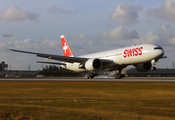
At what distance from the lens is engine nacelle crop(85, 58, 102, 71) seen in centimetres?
4050

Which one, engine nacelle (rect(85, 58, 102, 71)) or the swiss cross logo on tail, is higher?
the swiss cross logo on tail

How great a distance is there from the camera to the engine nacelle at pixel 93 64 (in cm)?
4050

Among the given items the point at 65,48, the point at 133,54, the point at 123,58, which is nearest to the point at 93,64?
the point at 123,58

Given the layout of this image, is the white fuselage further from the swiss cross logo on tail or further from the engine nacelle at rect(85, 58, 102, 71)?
the swiss cross logo on tail

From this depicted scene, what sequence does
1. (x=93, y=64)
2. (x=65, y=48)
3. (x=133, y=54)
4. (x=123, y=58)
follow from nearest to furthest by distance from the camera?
(x=133, y=54)
(x=123, y=58)
(x=93, y=64)
(x=65, y=48)

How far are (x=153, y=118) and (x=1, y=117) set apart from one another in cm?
450

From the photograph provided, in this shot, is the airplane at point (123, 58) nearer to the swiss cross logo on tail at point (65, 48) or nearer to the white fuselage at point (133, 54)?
the white fuselage at point (133, 54)

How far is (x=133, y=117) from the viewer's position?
274 inches

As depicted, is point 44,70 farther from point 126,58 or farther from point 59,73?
point 126,58

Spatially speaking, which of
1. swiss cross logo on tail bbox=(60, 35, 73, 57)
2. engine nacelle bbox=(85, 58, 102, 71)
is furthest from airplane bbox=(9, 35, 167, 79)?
swiss cross logo on tail bbox=(60, 35, 73, 57)

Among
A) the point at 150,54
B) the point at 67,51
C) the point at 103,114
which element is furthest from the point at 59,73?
the point at 103,114

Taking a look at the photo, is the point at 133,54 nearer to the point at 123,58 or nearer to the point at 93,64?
the point at 123,58

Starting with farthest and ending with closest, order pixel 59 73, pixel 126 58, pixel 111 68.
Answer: pixel 59 73, pixel 111 68, pixel 126 58

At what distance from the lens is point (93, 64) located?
135ft
